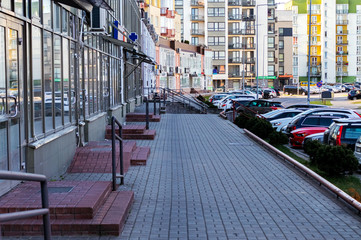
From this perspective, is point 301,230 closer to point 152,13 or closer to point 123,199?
point 123,199

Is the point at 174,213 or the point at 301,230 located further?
the point at 174,213

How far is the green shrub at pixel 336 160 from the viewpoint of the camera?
1358 cm

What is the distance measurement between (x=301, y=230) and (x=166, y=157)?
25.8 ft

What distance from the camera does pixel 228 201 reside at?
9766 millimetres

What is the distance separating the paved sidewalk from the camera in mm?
7766

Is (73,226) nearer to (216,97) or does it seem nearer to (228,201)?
(228,201)

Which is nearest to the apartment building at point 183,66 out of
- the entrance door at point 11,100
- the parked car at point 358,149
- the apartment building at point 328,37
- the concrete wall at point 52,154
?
the apartment building at point 328,37

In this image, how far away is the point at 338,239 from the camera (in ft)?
24.4

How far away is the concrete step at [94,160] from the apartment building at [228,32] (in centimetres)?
9051

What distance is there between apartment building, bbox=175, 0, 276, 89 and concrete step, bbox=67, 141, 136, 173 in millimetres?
90510

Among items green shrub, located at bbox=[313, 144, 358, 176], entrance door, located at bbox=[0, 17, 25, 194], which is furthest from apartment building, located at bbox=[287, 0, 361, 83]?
entrance door, located at bbox=[0, 17, 25, 194]

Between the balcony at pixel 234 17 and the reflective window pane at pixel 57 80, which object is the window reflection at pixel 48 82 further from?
the balcony at pixel 234 17

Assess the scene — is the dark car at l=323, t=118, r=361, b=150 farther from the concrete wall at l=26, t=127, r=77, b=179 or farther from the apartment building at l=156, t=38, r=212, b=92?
the apartment building at l=156, t=38, r=212, b=92

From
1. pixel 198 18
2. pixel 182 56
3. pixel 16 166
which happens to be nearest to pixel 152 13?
pixel 182 56
